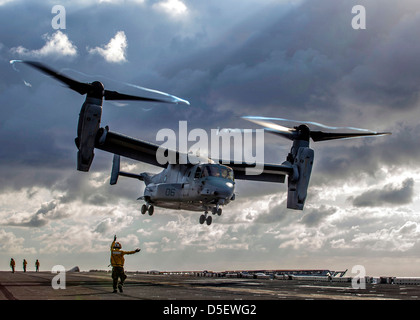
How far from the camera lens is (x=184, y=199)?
3344 cm

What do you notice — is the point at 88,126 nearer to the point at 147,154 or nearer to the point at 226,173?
the point at 147,154

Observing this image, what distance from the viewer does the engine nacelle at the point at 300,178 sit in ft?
119

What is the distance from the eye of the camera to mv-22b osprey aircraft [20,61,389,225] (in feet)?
87.5

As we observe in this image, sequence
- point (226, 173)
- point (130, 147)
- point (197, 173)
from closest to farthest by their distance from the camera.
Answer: point (226, 173) < point (197, 173) < point (130, 147)

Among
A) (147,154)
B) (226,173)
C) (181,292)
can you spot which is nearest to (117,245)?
(181,292)

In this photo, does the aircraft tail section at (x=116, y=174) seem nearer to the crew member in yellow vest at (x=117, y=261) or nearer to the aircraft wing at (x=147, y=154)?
the aircraft wing at (x=147, y=154)

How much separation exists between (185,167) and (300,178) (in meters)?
9.42

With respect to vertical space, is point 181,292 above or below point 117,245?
below

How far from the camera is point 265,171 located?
38812 mm

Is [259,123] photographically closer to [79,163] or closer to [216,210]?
[216,210]

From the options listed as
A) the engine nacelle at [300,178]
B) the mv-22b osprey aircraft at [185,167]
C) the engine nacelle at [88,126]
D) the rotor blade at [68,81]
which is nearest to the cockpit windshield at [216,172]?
the mv-22b osprey aircraft at [185,167]
